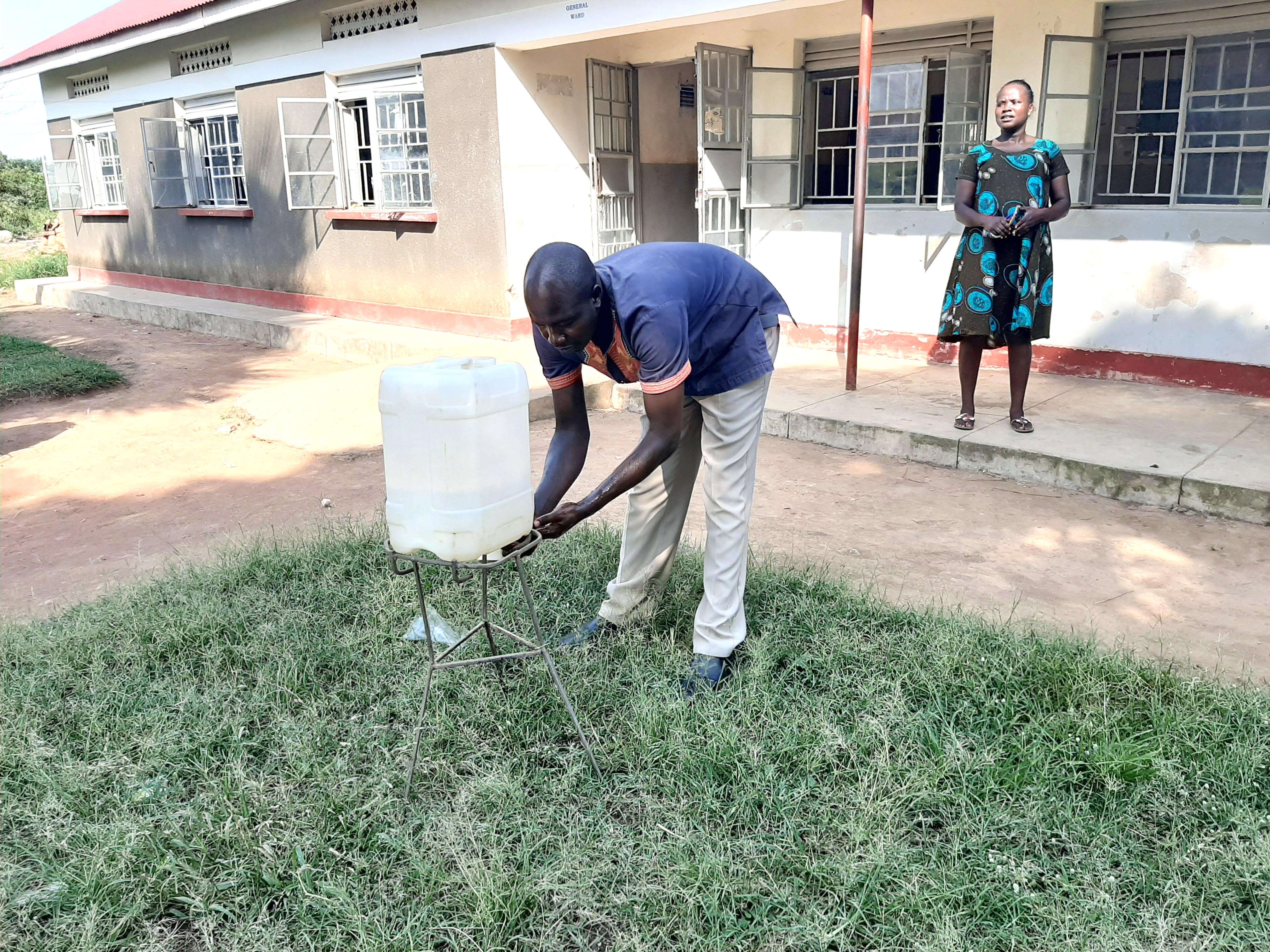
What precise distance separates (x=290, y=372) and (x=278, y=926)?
282 inches

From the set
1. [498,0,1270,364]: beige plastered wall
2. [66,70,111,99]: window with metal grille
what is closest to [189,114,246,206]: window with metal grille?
[66,70,111,99]: window with metal grille

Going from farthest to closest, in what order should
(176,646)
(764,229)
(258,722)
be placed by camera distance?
(764,229)
(176,646)
(258,722)

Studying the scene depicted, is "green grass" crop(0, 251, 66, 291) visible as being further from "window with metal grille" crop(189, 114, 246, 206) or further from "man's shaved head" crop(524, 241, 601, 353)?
→ "man's shaved head" crop(524, 241, 601, 353)

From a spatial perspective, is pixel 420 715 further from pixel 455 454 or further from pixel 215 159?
pixel 215 159

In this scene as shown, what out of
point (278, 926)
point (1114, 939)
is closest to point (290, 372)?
point (278, 926)

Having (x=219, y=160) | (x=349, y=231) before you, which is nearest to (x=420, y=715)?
(x=349, y=231)

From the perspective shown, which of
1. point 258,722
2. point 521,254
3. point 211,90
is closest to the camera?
point 258,722

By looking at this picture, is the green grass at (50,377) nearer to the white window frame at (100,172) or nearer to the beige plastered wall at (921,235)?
the beige plastered wall at (921,235)

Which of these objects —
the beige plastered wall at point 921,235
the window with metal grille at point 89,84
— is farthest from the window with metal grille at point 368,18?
the window with metal grille at point 89,84

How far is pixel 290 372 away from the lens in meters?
8.49

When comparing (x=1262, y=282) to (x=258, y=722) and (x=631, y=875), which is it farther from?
(x=258, y=722)

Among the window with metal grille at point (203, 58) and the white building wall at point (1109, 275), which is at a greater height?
the window with metal grille at point (203, 58)

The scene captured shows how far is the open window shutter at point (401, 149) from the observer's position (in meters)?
8.75

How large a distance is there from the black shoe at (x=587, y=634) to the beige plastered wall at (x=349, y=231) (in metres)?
5.62
